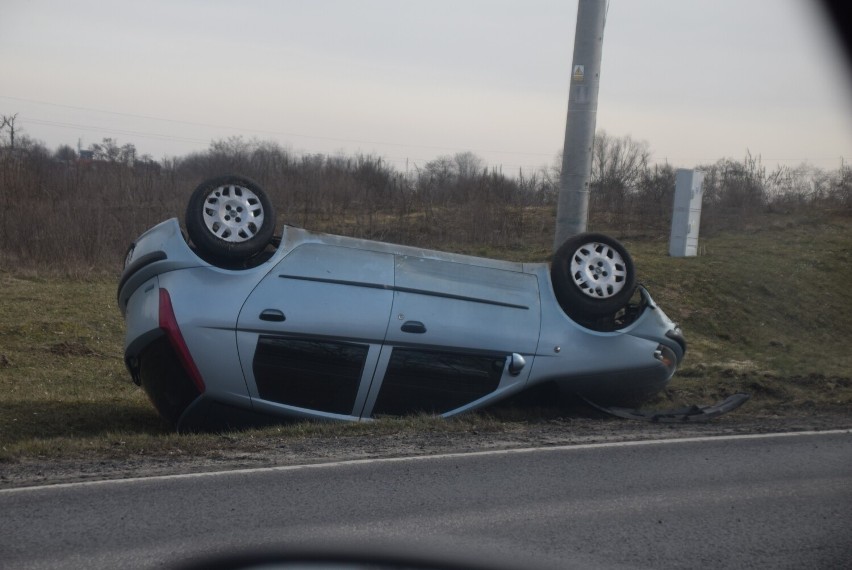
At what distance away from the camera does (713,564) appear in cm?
481

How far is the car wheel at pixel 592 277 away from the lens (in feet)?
27.7

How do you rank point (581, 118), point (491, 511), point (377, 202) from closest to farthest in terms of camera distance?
point (491, 511), point (581, 118), point (377, 202)

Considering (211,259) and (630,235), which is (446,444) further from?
(630,235)

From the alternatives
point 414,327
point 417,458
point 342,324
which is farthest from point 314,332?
point 417,458

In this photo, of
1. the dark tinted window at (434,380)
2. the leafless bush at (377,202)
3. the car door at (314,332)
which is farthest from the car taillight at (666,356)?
the leafless bush at (377,202)

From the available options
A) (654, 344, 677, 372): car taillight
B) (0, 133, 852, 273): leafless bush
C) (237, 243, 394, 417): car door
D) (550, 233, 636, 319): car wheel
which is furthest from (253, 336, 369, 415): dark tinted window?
(0, 133, 852, 273): leafless bush

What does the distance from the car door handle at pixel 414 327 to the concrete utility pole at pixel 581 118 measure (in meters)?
5.50

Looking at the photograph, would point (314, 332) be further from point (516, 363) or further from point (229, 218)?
point (516, 363)

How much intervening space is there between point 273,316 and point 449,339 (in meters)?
1.57

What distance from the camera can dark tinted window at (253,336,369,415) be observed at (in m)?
7.54

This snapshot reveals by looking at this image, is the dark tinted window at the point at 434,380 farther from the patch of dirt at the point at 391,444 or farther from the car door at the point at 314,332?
the patch of dirt at the point at 391,444

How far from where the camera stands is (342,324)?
25.0 feet

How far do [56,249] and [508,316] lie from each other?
15477 mm

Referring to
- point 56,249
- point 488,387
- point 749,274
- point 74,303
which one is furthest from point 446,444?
point 56,249
